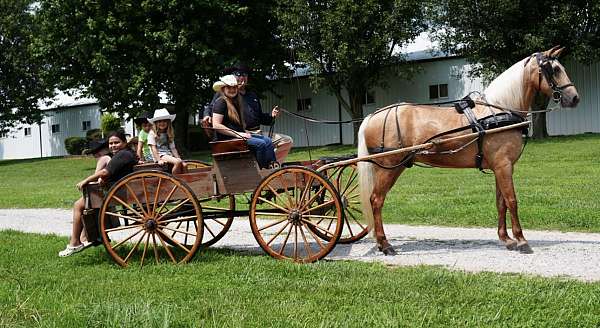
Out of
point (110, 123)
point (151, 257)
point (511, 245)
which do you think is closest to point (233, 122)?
point (151, 257)

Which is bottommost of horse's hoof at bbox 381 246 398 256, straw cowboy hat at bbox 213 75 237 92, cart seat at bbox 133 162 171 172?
horse's hoof at bbox 381 246 398 256

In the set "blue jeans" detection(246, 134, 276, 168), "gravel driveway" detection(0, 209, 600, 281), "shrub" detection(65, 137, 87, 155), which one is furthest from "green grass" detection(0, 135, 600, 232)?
"shrub" detection(65, 137, 87, 155)

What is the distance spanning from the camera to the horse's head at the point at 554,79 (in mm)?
7965

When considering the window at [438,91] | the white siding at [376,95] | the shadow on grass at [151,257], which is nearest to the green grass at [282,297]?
the shadow on grass at [151,257]

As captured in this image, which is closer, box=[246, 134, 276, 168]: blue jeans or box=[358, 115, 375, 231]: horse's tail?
box=[246, 134, 276, 168]: blue jeans

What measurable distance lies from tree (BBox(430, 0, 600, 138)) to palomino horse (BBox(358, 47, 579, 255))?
20.1 meters

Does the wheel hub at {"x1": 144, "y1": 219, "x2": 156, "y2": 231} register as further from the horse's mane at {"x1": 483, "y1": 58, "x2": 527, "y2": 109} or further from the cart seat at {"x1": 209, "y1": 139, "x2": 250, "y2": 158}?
the horse's mane at {"x1": 483, "y1": 58, "x2": 527, "y2": 109}

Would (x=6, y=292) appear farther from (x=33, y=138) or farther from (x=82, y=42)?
(x=33, y=138)

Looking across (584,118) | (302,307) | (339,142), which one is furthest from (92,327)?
(339,142)

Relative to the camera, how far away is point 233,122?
844 cm

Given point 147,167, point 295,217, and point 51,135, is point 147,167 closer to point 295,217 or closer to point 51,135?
point 295,217

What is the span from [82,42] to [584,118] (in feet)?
78.6

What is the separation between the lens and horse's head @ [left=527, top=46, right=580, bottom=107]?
26.1 ft

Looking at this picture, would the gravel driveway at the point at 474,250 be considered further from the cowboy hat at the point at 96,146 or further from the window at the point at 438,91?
the window at the point at 438,91
